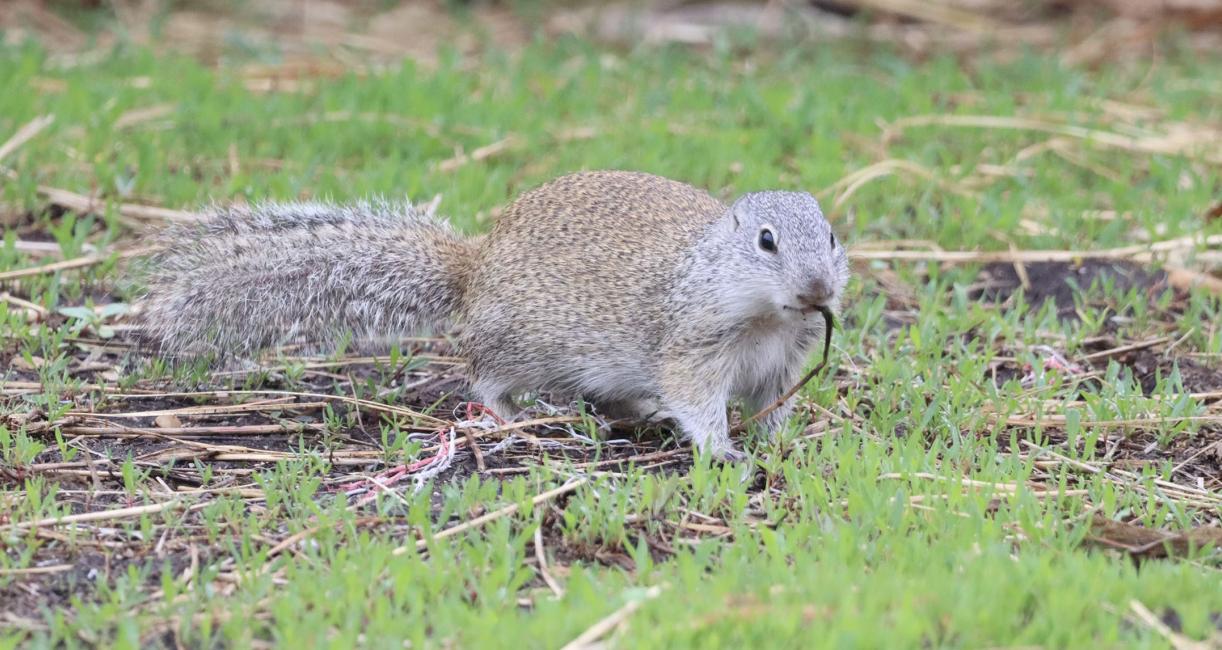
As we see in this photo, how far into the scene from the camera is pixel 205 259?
4922 mm

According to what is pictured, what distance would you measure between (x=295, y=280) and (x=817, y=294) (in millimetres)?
→ 1723

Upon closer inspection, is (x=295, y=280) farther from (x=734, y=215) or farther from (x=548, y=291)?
(x=734, y=215)

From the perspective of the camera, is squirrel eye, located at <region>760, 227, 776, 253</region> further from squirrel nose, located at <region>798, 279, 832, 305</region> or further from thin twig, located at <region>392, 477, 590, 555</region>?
thin twig, located at <region>392, 477, 590, 555</region>

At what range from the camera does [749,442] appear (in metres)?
4.64

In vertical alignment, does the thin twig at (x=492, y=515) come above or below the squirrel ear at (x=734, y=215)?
below

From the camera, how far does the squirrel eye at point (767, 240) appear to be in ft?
14.1

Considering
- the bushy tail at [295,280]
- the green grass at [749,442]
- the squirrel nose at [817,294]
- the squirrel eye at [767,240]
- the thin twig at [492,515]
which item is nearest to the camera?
the green grass at [749,442]

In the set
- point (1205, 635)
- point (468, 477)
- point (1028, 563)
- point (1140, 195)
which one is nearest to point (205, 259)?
point (468, 477)

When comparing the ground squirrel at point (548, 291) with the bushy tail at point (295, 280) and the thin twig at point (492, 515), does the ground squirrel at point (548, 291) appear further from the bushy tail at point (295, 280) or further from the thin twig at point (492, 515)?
the thin twig at point (492, 515)

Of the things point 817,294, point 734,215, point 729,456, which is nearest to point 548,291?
point 734,215

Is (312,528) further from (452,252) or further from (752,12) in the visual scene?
(752,12)

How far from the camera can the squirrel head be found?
4184 mm

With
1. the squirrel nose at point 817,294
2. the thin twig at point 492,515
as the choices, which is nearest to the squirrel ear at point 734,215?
the squirrel nose at point 817,294

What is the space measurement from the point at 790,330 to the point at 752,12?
618cm
